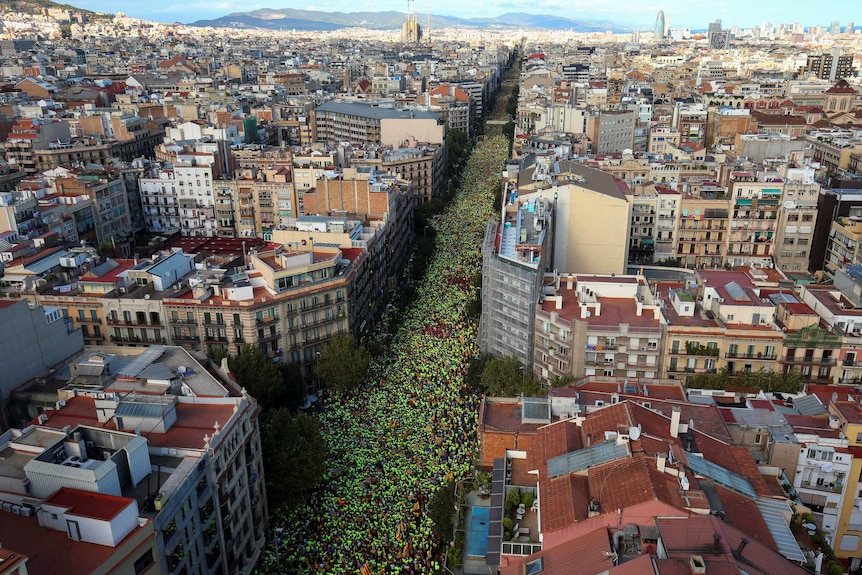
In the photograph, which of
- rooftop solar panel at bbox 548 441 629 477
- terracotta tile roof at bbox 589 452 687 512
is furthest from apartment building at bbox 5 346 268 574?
terracotta tile roof at bbox 589 452 687 512

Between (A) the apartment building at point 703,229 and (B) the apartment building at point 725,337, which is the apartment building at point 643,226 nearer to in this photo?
(A) the apartment building at point 703,229

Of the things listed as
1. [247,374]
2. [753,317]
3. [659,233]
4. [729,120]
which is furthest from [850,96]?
[247,374]

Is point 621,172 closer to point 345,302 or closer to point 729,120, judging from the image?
point 729,120

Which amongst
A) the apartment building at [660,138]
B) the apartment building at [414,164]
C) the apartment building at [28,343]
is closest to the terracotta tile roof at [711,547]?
the apartment building at [28,343]

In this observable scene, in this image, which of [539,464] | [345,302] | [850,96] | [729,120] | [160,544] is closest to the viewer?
[160,544]

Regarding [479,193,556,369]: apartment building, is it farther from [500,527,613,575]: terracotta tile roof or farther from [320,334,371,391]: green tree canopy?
[500,527,613,575]: terracotta tile roof

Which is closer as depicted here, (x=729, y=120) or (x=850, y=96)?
(x=729, y=120)
